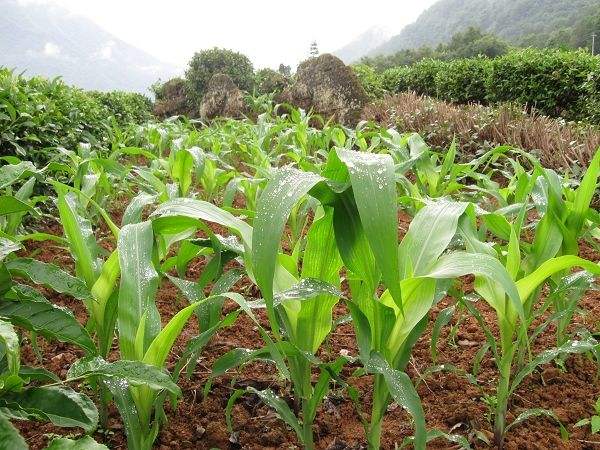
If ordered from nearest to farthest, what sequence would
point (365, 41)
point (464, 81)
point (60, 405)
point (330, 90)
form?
point (60, 405)
point (330, 90)
point (464, 81)
point (365, 41)

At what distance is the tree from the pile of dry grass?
8.68m

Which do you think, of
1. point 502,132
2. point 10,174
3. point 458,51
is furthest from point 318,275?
point 458,51

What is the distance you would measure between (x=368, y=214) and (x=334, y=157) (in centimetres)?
24

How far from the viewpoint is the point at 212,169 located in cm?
297

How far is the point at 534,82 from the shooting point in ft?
29.2

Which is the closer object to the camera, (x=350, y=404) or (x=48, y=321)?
(x=48, y=321)

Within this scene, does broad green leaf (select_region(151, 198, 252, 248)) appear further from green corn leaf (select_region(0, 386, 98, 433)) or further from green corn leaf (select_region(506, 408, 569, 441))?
green corn leaf (select_region(506, 408, 569, 441))

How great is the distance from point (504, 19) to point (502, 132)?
74.3 m

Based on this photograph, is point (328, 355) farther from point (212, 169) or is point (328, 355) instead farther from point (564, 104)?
point (564, 104)

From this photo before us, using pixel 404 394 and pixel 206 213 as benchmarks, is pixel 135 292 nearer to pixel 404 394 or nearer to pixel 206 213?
pixel 206 213

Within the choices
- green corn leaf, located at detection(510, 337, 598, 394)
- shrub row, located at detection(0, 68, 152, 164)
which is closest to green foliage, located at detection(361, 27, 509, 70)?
shrub row, located at detection(0, 68, 152, 164)

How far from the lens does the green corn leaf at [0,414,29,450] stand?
57cm

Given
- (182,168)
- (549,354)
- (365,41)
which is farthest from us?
(365,41)

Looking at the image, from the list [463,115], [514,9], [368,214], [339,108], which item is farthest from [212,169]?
[514,9]
